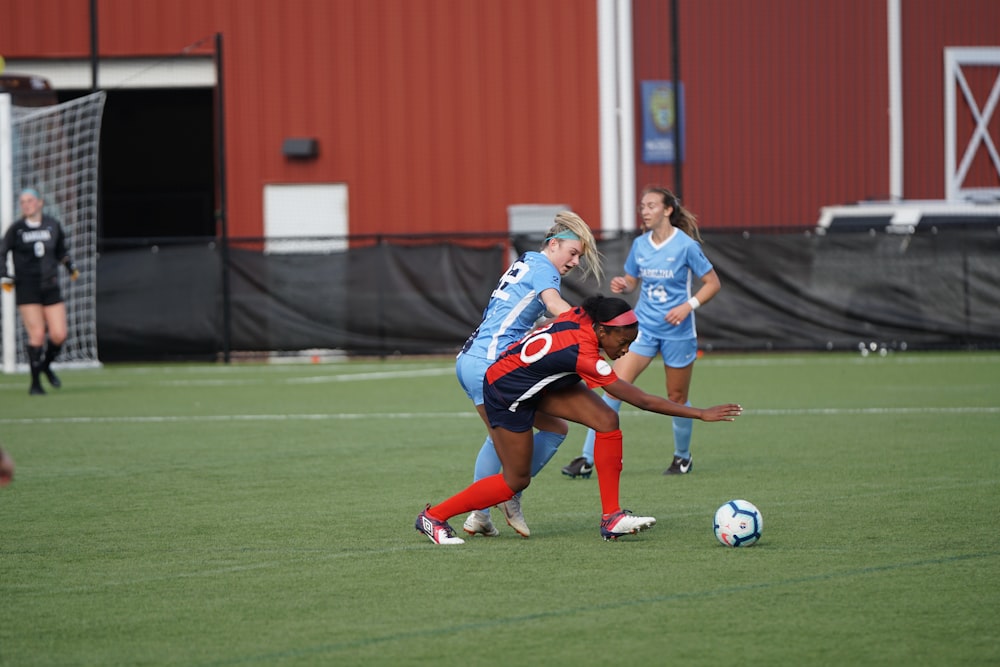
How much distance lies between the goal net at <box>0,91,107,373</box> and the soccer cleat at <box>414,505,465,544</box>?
542 inches

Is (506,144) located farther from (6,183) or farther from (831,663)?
(831,663)

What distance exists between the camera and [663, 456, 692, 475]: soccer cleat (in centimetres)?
1000

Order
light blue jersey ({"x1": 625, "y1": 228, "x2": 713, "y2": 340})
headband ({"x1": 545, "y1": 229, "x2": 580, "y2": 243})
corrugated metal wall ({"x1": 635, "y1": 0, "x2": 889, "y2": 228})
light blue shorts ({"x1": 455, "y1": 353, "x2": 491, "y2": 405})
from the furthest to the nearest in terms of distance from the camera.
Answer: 1. corrugated metal wall ({"x1": 635, "y1": 0, "x2": 889, "y2": 228})
2. light blue jersey ({"x1": 625, "y1": 228, "x2": 713, "y2": 340})
3. headband ({"x1": 545, "y1": 229, "x2": 580, "y2": 243})
4. light blue shorts ({"x1": 455, "y1": 353, "x2": 491, "y2": 405})

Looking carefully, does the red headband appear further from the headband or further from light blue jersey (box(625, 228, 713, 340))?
light blue jersey (box(625, 228, 713, 340))

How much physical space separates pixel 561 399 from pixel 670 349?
315 cm

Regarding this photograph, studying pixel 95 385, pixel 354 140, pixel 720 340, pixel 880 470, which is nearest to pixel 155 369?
pixel 95 385

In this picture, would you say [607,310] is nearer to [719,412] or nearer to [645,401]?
[645,401]

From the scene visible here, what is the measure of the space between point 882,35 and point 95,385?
15.7 meters

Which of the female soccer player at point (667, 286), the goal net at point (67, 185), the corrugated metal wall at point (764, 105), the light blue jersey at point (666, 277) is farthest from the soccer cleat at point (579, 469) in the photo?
the corrugated metal wall at point (764, 105)

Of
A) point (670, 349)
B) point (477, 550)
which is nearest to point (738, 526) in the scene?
point (477, 550)

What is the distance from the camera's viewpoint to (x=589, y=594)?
6.07 metres

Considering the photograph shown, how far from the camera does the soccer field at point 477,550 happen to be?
5.33 meters

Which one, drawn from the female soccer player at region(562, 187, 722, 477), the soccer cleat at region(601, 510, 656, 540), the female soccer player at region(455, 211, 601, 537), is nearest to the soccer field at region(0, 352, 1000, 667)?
the soccer cleat at region(601, 510, 656, 540)

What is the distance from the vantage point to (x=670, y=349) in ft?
34.2
